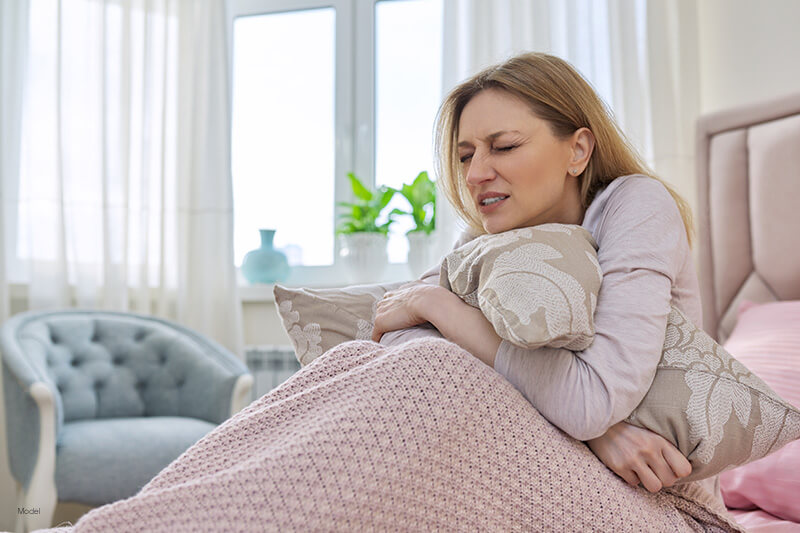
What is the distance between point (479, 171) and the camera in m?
1.16

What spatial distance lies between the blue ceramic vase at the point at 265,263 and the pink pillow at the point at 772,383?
187cm

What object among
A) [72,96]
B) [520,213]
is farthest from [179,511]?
[72,96]

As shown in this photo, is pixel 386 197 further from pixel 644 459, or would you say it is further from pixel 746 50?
pixel 644 459

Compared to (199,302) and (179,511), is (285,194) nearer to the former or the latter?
(199,302)

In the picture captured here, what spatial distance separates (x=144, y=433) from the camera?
210 cm

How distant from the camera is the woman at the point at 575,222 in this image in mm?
853

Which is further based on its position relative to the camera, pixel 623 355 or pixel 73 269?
pixel 73 269

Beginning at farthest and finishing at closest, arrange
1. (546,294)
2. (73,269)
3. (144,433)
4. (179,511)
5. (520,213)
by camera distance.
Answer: (73,269) < (144,433) < (520,213) < (546,294) < (179,511)

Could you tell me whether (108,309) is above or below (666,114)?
below

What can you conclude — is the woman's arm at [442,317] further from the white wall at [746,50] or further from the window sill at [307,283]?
the window sill at [307,283]

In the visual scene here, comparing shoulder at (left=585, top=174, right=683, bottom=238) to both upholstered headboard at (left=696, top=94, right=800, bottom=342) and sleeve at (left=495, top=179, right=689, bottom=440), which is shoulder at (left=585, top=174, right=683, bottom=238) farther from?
upholstered headboard at (left=696, top=94, right=800, bottom=342)

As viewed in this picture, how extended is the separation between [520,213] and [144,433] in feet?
4.75

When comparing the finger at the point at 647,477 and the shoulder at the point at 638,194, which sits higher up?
the shoulder at the point at 638,194

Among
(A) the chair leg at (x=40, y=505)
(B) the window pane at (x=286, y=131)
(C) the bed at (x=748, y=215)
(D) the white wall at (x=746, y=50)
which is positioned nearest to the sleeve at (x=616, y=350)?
(C) the bed at (x=748, y=215)
